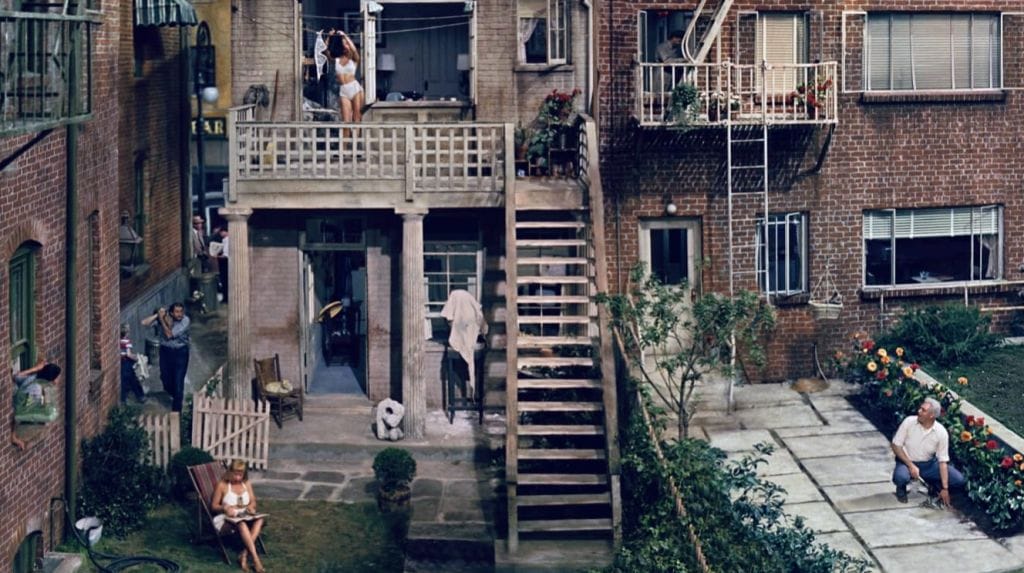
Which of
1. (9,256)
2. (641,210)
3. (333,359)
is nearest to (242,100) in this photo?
(333,359)

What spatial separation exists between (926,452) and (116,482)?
9.73m

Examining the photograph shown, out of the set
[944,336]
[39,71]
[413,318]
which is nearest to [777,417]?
[944,336]

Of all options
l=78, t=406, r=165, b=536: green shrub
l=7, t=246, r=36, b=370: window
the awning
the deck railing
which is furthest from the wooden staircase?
the awning

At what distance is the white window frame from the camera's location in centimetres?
2512

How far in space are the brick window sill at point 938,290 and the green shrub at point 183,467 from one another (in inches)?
420

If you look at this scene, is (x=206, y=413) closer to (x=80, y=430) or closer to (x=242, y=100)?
(x=80, y=430)

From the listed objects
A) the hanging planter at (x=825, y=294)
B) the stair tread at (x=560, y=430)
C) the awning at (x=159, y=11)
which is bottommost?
the stair tread at (x=560, y=430)

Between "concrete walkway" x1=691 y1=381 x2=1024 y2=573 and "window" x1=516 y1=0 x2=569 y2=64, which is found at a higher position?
"window" x1=516 y1=0 x2=569 y2=64

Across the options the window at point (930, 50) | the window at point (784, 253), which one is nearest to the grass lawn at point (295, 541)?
the window at point (784, 253)

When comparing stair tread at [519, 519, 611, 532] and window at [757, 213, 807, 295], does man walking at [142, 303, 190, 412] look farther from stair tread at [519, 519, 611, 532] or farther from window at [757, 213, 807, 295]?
window at [757, 213, 807, 295]

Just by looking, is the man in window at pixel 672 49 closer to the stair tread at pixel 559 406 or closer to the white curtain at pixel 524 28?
the white curtain at pixel 524 28

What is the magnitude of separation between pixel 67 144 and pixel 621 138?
28.3ft

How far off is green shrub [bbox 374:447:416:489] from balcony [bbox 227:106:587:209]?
158 inches

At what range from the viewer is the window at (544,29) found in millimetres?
24906
